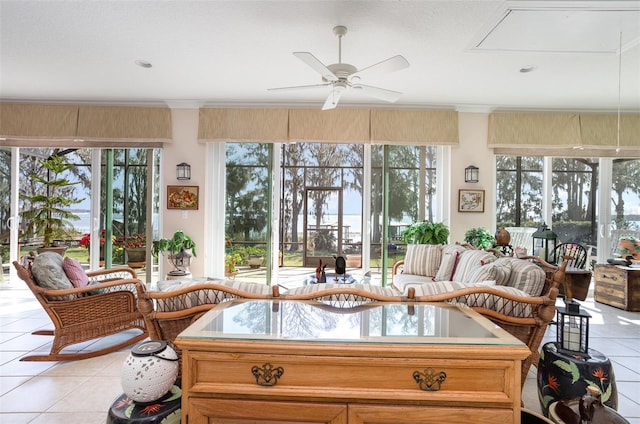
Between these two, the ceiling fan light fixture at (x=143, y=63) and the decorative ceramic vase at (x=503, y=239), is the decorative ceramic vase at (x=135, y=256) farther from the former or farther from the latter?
the decorative ceramic vase at (x=503, y=239)

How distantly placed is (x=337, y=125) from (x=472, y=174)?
2090 mm

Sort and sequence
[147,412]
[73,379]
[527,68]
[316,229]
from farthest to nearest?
[316,229]
[527,68]
[73,379]
[147,412]

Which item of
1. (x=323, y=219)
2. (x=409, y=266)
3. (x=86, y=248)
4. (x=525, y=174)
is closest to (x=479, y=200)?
(x=525, y=174)

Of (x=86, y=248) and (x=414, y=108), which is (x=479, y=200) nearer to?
(x=414, y=108)

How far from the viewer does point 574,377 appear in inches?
67.2

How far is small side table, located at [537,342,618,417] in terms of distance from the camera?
1.69 m

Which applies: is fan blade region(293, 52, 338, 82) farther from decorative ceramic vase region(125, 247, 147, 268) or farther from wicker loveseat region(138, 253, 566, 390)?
decorative ceramic vase region(125, 247, 147, 268)

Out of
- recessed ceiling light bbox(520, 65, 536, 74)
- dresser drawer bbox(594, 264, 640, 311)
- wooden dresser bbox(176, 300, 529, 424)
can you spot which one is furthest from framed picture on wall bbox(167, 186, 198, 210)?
dresser drawer bbox(594, 264, 640, 311)

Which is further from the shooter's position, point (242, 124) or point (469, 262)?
point (242, 124)

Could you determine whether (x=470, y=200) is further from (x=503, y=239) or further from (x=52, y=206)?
(x=52, y=206)

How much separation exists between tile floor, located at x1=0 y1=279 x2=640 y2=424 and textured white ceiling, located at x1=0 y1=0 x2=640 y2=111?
2.74 metres

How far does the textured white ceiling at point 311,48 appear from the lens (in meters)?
2.65

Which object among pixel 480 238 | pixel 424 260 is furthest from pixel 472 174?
pixel 424 260

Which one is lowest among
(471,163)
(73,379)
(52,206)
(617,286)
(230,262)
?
(73,379)
